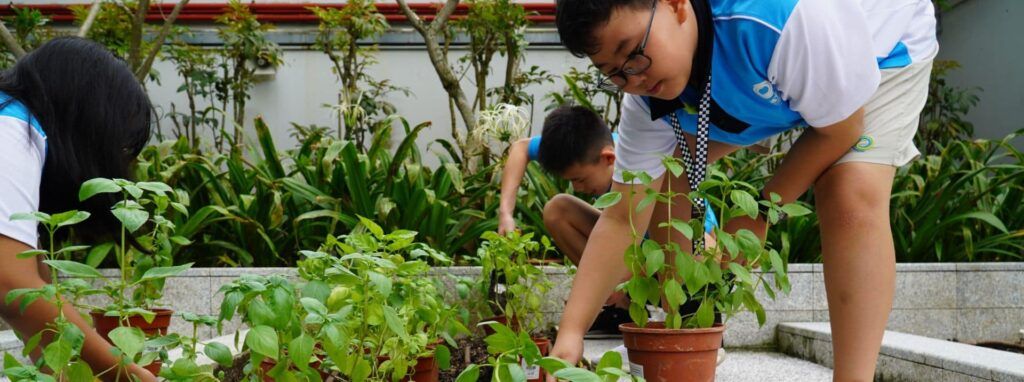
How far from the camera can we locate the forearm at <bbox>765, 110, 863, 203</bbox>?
5.21ft

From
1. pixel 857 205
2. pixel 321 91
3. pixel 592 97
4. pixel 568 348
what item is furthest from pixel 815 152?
pixel 321 91

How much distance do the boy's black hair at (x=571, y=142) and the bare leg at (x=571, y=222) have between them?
0.42 ft

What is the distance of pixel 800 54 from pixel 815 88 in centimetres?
7

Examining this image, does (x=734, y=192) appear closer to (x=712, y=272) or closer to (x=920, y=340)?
(x=712, y=272)

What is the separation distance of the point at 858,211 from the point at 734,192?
0.22 meters

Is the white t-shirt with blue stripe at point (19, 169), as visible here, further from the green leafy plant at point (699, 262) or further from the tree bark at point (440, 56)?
the tree bark at point (440, 56)

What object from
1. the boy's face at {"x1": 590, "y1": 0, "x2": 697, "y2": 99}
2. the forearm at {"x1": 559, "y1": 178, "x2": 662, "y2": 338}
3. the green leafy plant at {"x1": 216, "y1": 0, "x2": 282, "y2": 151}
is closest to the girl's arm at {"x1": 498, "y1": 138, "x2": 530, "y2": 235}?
the forearm at {"x1": 559, "y1": 178, "x2": 662, "y2": 338}

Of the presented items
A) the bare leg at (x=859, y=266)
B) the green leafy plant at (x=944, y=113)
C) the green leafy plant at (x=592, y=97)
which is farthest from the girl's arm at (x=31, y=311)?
the green leafy plant at (x=944, y=113)

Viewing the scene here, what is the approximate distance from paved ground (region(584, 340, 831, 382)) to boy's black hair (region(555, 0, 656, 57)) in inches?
56.6

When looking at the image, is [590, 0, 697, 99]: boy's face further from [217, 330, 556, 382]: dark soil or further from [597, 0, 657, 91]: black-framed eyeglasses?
[217, 330, 556, 382]: dark soil

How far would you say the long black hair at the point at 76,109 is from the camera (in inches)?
69.0

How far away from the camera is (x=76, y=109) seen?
1775mm

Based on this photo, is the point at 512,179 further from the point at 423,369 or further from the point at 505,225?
the point at 423,369

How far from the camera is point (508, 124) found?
4531 mm
